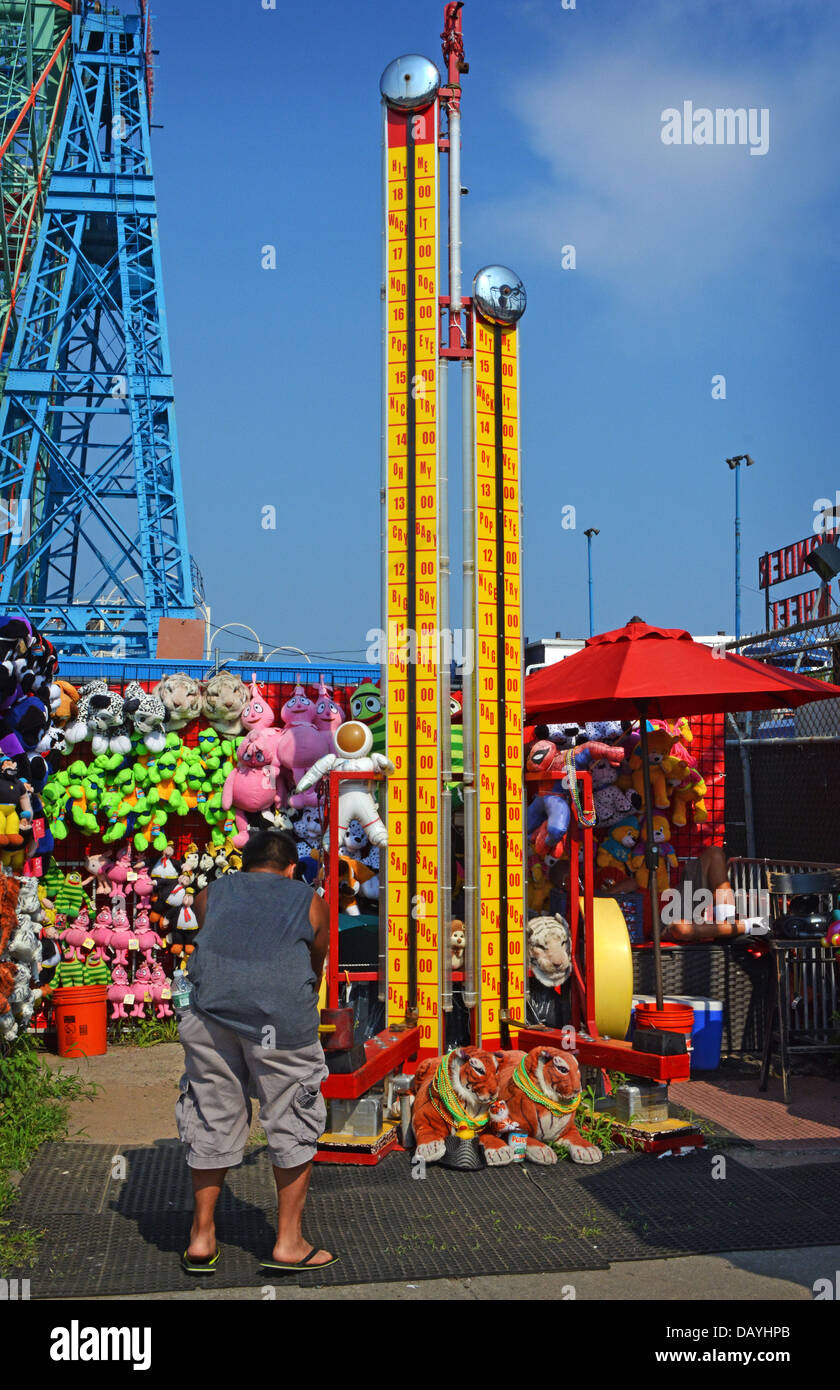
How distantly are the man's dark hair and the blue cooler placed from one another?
3.51 metres

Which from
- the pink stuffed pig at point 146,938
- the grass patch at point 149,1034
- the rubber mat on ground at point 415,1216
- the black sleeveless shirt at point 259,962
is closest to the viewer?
the black sleeveless shirt at point 259,962

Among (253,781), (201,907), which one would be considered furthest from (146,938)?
(201,907)

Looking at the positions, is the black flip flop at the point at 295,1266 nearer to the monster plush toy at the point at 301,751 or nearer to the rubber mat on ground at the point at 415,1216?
the rubber mat on ground at the point at 415,1216

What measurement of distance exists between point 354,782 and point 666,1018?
7.19 feet

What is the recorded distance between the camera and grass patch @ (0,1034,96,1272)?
15.0ft

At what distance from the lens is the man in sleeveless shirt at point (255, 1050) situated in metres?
4.16

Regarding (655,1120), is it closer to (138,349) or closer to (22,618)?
(22,618)

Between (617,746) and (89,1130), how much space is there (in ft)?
14.8

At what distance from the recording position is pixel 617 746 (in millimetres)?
8883

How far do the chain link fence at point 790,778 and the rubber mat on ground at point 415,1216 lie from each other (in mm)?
3987

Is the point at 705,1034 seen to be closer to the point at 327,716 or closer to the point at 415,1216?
the point at 415,1216

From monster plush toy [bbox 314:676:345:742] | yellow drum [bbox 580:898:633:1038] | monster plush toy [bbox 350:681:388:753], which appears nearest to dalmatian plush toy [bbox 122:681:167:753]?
monster plush toy [bbox 314:676:345:742]

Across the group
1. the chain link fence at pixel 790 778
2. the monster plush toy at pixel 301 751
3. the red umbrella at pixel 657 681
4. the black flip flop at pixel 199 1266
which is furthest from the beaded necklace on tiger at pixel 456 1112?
the chain link fence at pixel 790 778

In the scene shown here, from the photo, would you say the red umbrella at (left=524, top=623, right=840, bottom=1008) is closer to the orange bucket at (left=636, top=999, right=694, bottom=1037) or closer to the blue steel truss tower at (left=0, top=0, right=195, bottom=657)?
the orange bucket at (left=636, top=999, right=694, bottom=1037)
